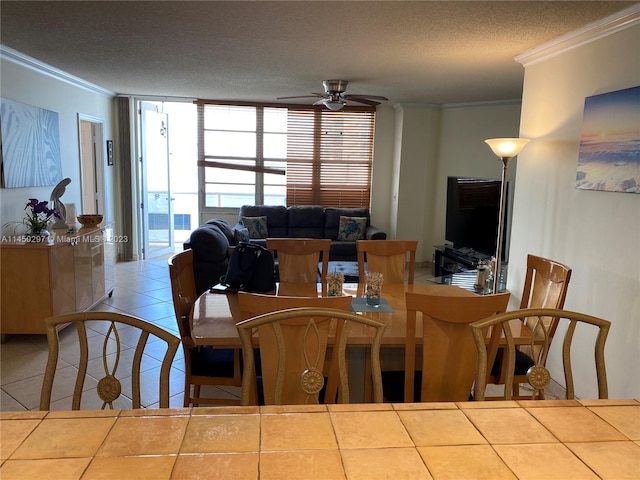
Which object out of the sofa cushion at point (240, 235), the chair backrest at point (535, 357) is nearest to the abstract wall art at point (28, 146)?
the sofa cushion at point (240, 235)

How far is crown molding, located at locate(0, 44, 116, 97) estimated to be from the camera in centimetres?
399

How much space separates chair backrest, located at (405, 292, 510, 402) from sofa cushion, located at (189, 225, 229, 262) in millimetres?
3214

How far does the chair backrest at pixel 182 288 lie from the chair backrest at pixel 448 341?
3.87ft

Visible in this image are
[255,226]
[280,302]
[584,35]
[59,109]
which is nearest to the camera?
[280,302]

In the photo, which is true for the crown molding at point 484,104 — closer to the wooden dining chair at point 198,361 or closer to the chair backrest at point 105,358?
the wooden dining chair at point 198,361

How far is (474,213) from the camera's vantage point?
5.38 meters

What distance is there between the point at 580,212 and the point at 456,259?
Result: 274 cm

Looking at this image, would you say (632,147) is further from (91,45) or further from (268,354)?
(91,45)

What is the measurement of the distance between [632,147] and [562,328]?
128 centimetres

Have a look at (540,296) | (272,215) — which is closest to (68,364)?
(540,296)

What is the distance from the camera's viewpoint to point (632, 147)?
8.43 ft

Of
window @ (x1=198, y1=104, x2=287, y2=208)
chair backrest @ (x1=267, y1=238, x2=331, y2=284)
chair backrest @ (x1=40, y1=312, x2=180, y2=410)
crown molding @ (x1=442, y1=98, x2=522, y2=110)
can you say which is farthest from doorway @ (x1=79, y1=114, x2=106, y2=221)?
chair backrest @ (x1=40, y1=312, x2=180, y2=410)

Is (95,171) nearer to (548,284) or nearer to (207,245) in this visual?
(207,245)

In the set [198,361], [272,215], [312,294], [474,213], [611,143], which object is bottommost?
[198,361]
